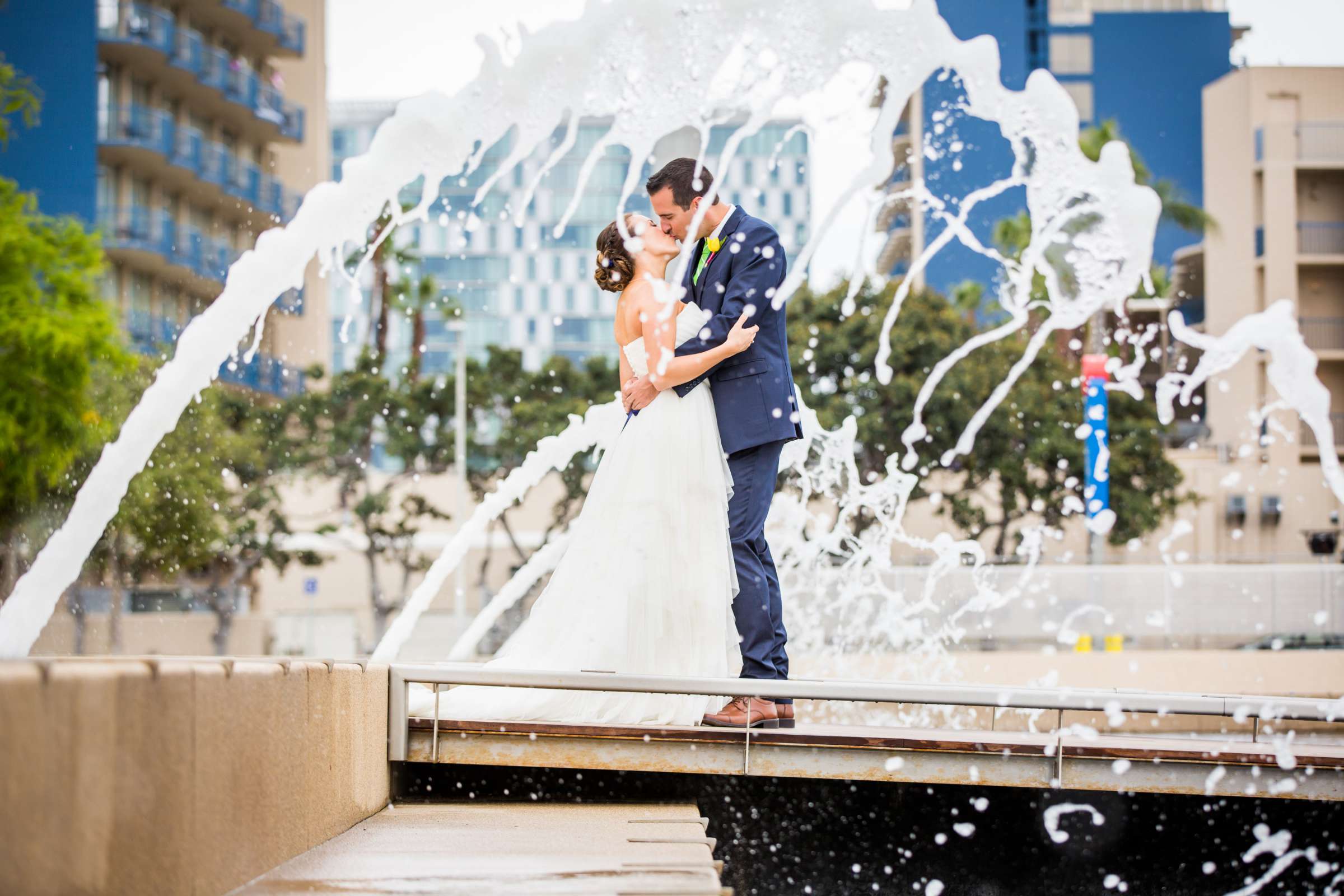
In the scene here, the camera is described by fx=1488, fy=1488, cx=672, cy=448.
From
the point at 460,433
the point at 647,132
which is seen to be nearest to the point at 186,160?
the point at 460,433

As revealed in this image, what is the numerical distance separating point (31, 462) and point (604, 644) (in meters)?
22.5

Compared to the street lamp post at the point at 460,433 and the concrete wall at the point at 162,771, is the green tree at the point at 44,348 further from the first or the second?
the concrete wall at the point at 162,771

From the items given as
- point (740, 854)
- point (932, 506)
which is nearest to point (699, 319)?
point (740, 854)

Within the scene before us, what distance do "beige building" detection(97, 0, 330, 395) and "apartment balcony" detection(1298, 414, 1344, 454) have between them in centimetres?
2791

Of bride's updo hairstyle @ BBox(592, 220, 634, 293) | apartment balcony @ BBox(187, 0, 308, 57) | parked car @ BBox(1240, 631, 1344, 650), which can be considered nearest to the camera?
bride's updo hairstyle @ BBox(592, 220, 634, 293)

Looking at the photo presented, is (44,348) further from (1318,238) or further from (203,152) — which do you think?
(1318,238)

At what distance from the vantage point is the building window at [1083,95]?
53969mm

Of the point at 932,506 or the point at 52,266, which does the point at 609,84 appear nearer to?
the point at 52,266

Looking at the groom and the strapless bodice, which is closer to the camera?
the groom

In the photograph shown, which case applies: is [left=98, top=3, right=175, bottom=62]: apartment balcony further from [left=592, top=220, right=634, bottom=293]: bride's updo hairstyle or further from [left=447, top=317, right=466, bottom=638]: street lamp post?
[left=592, top=220, right=634, bottom=293]: bride's updo hairstyle

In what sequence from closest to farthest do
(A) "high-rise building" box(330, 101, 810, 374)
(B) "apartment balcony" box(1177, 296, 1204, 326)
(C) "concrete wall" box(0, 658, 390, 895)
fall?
1. (C) "concrete wall" box(0, 658, 390, 895)
2. (B) "apartment balcony" box(1177, 296, 1204, 326)
3. (A) "high-rise building" box(330, 101, 810, 374)

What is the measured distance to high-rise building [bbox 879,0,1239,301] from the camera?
45188 mm

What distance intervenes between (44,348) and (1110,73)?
4187 centimetres

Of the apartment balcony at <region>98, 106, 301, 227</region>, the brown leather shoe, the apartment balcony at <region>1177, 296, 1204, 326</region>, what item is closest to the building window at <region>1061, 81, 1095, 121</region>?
the apartment balcony at <region>1177, 296, 1204, 326</region>
